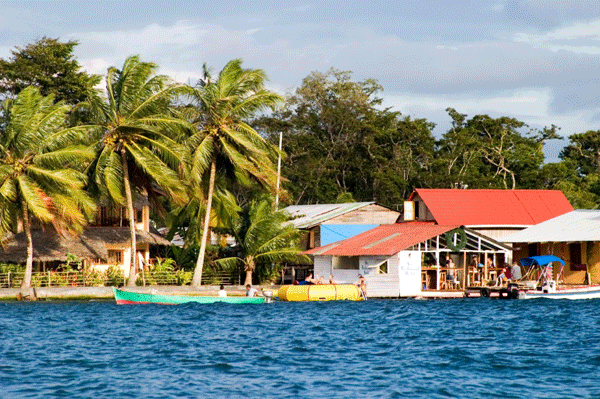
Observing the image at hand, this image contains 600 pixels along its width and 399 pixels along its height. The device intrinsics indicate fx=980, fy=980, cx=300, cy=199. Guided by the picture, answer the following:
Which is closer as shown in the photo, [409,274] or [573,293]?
[573,293]

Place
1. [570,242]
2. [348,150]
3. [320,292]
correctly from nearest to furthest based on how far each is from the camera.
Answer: [320,292]
[570,242]
[348,150]

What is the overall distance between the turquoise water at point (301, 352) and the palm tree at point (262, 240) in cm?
899

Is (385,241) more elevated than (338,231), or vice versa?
(338,231)

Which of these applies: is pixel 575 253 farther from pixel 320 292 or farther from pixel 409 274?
pixel 320 292

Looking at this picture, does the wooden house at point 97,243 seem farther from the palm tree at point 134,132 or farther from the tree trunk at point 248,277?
the tree trunk at point 248,277

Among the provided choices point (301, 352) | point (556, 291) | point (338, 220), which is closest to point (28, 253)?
point (338, 220)

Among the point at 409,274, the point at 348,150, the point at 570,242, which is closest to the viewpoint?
the point at 409,274

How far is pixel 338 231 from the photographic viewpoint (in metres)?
56.3

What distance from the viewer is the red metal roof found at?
1852 inches

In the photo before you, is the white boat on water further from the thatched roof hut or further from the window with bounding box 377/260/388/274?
the thatched roof hut

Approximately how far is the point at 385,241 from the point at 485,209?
9.96 m

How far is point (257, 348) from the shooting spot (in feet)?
91.5

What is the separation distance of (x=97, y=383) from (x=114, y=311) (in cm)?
1847

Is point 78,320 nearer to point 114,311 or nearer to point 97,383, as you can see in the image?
point 114,311
